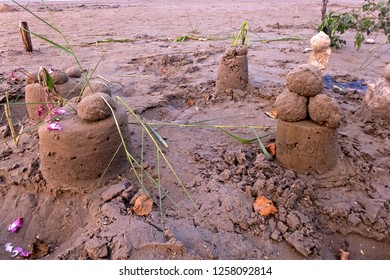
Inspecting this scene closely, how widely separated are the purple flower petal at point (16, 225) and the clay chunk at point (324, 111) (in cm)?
212

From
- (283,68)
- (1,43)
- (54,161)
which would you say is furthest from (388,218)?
(1,43)

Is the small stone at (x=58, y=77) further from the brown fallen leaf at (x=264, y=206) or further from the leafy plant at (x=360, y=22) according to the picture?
the leafy plant at (x=360, y=22)

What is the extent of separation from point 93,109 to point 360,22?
4.26m

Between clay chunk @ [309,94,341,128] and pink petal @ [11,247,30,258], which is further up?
clay chunk @ [309,94,341,128]

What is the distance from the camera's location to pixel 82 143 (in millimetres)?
2162

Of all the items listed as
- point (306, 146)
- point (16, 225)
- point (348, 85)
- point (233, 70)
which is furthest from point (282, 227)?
point (348, 85)

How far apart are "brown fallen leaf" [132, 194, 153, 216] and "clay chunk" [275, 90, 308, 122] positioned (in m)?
1.09

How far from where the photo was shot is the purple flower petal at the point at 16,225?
217 centimetres

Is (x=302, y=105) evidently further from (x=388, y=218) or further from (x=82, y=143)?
(x=82, y=143)

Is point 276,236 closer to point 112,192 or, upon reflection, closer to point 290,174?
point 290,174

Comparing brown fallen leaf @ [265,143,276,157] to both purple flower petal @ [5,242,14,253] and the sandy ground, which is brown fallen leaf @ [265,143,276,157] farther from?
purple flower petal @ [5,242,14,253]

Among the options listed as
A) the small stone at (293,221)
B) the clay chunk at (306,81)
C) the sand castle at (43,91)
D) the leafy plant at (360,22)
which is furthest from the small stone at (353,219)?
the leafy plant at (360,22)

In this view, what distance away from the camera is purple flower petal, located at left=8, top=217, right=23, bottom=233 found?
2.17 metres

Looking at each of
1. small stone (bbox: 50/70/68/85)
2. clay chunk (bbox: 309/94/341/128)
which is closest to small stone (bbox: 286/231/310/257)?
clay chunk (bbox: 309/94/341/128)
